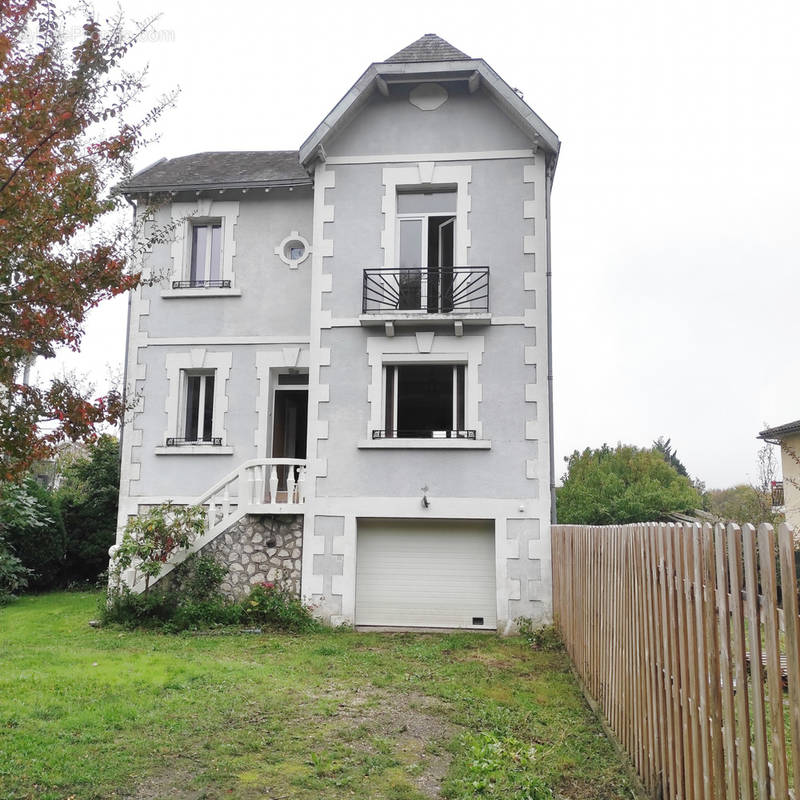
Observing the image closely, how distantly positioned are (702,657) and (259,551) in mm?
8570

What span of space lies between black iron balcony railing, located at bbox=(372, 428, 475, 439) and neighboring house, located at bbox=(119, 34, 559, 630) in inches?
1.4

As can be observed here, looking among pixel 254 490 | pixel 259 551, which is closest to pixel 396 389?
pixel 254 490

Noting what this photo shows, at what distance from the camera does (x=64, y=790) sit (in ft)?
14.7

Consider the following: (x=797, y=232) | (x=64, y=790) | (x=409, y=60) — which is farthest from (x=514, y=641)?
(x=797, y=232)

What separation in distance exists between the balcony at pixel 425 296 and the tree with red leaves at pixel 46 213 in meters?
6.74

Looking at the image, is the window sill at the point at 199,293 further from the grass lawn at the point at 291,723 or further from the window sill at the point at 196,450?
the grass lawn at the point at 291,723

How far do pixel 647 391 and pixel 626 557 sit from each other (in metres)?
47.2

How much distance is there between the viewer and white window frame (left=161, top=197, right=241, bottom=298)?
13016mm

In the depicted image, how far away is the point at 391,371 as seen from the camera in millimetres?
11672

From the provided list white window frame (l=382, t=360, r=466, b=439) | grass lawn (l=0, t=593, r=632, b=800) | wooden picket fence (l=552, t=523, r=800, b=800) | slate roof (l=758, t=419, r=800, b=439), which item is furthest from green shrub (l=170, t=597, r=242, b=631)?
slate roof (l=758, t=419, r=800, b=439)

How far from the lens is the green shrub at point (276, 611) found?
1047 centimetres

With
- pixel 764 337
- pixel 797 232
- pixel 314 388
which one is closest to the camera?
pixel 314 388

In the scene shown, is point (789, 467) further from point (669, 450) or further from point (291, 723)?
point (669, 450)

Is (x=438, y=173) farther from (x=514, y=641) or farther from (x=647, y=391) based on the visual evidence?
(x=647, y=391)
